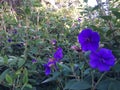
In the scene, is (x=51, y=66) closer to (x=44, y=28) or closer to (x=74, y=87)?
(x=74, y=87)

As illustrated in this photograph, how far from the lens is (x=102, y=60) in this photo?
98cm

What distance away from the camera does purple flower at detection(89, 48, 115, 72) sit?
95cm

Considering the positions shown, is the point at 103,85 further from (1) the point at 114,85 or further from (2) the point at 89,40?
(2) the point at 89,40

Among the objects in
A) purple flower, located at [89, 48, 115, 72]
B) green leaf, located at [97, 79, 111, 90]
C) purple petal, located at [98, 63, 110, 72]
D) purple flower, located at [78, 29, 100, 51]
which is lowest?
green leaf, located at [97, 79, 111, 90]

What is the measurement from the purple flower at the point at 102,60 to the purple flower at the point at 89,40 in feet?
0.07

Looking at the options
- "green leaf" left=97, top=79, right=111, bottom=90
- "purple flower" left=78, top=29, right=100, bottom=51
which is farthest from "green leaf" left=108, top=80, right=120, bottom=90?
"purple flower" left=78, top=29, right=100, bottom=51

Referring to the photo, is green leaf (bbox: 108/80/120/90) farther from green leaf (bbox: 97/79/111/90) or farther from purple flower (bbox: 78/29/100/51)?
purple flower (bbox: 78/29/100/51)

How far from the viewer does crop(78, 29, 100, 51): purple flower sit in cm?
99

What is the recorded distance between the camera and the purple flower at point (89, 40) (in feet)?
3.24

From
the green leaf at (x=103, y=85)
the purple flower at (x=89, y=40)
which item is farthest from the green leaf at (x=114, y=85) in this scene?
the purple flower at (x=89, y=40)

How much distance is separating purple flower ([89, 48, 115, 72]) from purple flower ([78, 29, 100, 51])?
2 centimetres

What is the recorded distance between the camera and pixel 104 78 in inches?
41.6

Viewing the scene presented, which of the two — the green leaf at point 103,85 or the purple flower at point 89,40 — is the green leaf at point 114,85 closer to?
the green leaf at point 103,85

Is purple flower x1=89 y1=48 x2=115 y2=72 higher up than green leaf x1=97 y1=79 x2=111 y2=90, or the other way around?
purple flower x1=89 y1=48 x2=115 y2=72
